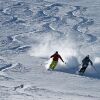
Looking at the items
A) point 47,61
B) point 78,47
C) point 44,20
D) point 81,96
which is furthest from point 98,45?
point 81,96

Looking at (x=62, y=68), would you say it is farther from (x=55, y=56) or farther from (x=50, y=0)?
(x=50, y=0)

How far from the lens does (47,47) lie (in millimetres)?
26266

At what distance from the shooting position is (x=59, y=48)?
25812 mm

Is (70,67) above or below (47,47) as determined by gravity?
above

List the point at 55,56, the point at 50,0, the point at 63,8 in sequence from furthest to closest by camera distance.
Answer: the point at 50,0
the point at 63,8
the point at 55,56

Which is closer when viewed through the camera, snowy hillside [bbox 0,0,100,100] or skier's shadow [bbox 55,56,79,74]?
snowy hillside [bbox 0,0,100,100]

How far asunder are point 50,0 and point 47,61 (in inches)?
830

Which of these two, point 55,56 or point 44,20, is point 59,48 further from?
point 44,20

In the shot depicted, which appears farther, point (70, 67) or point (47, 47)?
point (47, 47)

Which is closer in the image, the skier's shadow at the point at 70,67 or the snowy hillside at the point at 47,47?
the snowy hillside at the point at 47,47

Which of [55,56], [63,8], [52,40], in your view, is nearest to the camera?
[55,56]

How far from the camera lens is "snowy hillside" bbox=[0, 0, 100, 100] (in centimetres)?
1712

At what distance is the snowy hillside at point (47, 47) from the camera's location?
17125mm

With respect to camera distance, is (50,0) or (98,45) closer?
(98,45)
